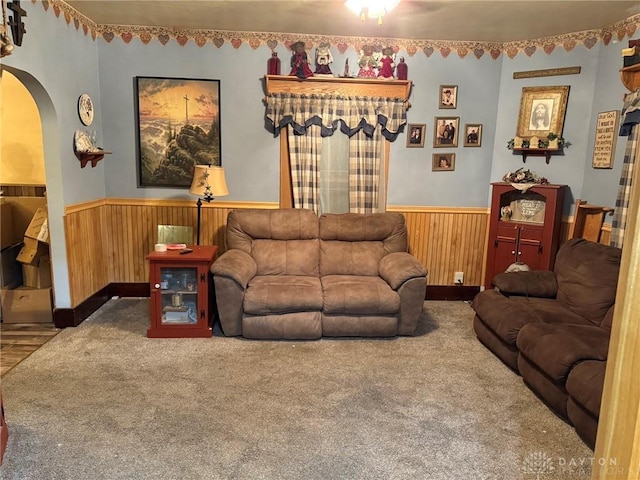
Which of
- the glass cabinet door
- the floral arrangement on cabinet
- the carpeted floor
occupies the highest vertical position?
the floral arrangement on cabinet

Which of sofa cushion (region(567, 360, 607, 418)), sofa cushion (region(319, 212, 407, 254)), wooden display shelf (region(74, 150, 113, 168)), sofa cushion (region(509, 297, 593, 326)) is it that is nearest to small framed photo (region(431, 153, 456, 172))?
sofa cushion (region(319, 212, 407, 254))

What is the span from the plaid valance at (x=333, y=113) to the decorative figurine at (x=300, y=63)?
20cm

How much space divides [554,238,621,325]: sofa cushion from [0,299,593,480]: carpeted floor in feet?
2.35

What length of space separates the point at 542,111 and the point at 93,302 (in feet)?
15.3

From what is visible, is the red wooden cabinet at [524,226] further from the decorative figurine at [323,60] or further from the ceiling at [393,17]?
the decorative figurine at [323,60]

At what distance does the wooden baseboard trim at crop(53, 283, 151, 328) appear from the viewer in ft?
12.4

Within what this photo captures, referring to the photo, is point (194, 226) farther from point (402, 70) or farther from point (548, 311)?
point (548, 311)

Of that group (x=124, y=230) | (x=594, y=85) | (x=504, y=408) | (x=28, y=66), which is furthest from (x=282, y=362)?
(x=594, y=85)

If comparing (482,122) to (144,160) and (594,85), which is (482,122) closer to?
(594,85)

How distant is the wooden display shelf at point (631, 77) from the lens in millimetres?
3205

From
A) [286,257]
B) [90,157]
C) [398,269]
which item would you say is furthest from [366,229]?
[90,157]

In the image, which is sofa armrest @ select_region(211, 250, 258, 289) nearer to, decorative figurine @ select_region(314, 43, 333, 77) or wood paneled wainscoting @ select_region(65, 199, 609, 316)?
wood paneled wainscoting @ select_region(65, 199, 609, 316)

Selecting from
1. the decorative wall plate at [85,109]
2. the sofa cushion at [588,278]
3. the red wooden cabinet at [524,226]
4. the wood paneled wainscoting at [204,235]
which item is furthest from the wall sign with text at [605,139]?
the decorative wall plate at [85,109]

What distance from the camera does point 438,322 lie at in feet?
13.5
